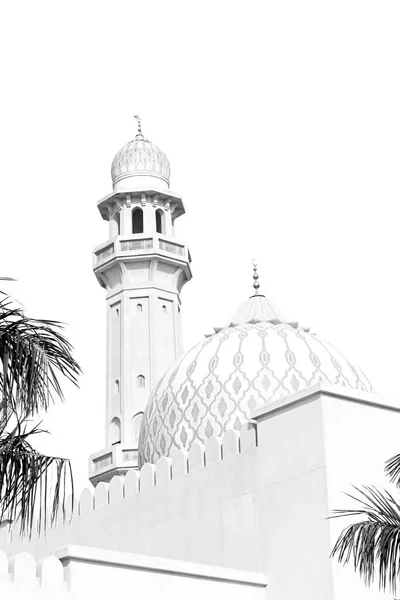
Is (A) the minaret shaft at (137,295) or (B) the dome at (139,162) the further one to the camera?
(B) the dome at (139,162)

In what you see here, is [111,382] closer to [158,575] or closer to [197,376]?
[197,376]

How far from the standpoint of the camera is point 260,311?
17641 millimetres

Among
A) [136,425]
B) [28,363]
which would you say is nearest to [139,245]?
[136,425]

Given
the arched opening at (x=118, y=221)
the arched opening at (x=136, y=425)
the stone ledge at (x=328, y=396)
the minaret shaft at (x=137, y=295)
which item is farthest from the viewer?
the arched opening at (x=118, y=221)

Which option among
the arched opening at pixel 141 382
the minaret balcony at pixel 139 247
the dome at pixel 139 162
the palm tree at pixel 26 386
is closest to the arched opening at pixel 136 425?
the arched opening at pixel 141 382

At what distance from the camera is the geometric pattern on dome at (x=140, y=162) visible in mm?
30125

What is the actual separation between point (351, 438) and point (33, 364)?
5957mm

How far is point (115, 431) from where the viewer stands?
93.8ft

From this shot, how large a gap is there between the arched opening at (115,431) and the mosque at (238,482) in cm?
1057

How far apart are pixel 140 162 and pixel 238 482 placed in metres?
18.5

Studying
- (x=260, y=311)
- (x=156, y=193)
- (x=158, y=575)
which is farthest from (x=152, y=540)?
(x=156, y=193)

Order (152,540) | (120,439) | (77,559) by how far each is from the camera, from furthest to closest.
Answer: (120,439)
(152,540)
(77,559)

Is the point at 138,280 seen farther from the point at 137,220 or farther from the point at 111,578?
the point at 111,578

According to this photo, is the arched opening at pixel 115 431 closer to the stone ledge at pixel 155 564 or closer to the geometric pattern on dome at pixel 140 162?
the geometric pattern on dome at pixel 140 162
